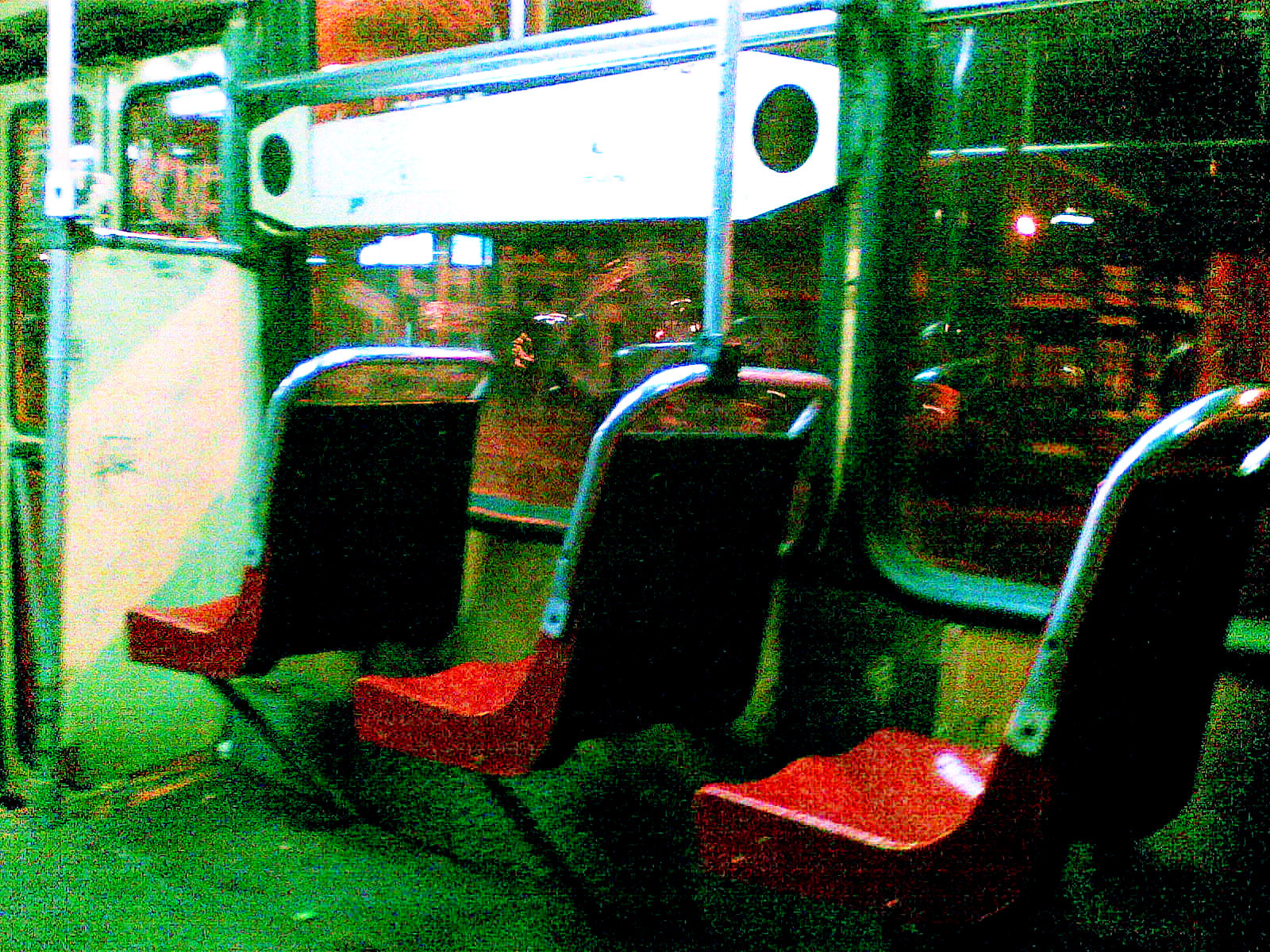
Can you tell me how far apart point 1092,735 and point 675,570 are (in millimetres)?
931

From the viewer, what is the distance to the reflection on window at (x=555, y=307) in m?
3.21

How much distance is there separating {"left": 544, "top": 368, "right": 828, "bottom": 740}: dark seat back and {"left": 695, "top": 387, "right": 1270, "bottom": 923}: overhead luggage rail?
39 centimetres

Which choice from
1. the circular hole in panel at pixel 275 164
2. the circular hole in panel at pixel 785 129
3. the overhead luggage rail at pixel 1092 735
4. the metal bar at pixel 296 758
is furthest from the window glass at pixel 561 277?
the overhead luggage rail at pixel 1092 735

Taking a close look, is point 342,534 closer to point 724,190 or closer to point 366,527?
point 366,527

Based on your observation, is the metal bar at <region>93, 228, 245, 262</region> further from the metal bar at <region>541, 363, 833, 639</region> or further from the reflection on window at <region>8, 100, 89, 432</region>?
the metal bar at <region>541, 363, 833, 639</region>

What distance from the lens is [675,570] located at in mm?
2525

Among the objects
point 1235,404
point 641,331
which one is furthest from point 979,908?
point 641,331

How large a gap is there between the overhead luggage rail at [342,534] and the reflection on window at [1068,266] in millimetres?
1267

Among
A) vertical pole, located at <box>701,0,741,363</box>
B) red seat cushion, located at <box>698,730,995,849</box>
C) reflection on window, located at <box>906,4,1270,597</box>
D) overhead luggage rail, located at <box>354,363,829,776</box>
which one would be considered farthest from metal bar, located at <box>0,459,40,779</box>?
reflection on window, located at <box>906,4,1270,597</box>

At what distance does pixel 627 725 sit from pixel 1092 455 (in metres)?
1.25

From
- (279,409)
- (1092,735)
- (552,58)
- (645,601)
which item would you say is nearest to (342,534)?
(279,409)

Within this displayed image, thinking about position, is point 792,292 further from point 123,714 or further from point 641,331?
point 123,714

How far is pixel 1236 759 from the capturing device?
2.49 m

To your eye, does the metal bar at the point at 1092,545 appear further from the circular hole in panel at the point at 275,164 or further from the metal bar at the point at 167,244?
the circular hole in panel at the point at 275,164
